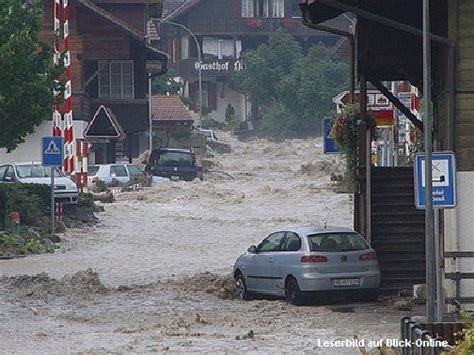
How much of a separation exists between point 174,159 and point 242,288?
121 feet

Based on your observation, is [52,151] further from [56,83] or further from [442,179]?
[442,179]

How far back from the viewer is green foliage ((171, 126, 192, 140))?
79.9m

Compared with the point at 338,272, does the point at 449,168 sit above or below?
above

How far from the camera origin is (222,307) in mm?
24016

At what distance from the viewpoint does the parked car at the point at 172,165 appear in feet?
202

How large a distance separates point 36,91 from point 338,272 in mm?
14331

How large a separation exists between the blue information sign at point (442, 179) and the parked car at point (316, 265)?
6.41 meters

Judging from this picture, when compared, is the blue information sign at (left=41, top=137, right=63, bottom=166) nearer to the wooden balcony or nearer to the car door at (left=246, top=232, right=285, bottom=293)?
the car door at (left=246, top=232, right=285, bottom=293)

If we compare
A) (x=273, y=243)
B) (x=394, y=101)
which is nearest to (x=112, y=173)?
(x=394, y=101)

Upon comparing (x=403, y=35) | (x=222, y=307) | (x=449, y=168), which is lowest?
(x=222, y=307)

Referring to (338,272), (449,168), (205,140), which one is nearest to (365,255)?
(338,272)

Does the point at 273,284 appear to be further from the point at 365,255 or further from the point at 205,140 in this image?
the point at 205,140

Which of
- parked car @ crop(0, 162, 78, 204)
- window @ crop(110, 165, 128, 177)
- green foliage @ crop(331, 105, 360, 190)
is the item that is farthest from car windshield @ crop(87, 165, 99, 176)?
green foliage @ crop(331, 105, 360, 190)

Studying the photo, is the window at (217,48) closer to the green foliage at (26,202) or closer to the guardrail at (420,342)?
the green foliage at (26,202)
